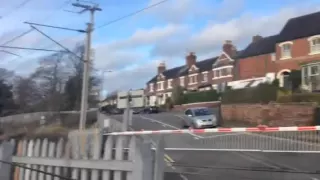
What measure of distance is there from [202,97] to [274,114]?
30.8 metres

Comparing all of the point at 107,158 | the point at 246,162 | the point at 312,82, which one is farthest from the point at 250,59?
the point at 107,158

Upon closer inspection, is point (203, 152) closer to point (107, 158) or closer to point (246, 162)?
point (246, 162)

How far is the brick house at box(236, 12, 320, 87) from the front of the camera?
178ft

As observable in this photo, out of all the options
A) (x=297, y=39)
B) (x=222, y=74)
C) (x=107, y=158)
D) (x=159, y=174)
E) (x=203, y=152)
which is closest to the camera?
(x=159, y=174)

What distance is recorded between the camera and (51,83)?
8756cm

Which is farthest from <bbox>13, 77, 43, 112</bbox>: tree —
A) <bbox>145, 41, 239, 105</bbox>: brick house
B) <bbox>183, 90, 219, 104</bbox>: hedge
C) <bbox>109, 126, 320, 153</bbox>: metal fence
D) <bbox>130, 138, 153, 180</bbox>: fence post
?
<bbox>130, 138, 153, 180</bbox>: fence post

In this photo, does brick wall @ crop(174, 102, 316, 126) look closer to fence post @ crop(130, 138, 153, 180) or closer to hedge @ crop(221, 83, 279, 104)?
hedge @ crop(221, 83, 279, 104)

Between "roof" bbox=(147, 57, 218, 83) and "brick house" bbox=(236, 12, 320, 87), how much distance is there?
82.4ft

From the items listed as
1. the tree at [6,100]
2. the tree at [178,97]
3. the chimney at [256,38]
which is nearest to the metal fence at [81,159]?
the tree at [6,100]

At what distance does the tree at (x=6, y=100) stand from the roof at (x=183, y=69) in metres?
36.9

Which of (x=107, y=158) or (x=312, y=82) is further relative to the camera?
(x=312, y=82)

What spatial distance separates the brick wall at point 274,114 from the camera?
98.6ft

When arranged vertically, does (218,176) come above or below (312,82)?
below

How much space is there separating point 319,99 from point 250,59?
37820 mm
